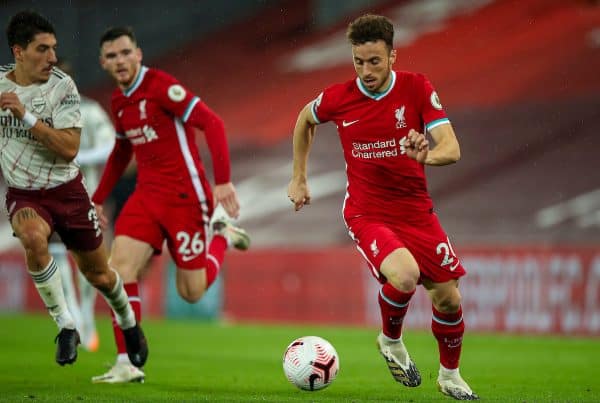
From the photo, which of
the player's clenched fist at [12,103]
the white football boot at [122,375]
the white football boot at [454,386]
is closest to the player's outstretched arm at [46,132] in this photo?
the player's clenched fist at [12,103]

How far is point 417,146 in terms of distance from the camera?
19.1ft

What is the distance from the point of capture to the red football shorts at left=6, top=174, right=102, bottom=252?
6.68 meters

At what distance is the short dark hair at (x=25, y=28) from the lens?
651 cm

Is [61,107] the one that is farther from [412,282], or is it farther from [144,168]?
[412,282]

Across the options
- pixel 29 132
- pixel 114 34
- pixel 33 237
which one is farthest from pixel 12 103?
pixel 114 34

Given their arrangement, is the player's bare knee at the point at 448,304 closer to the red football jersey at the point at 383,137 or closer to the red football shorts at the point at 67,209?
the red football jersey at the point at 383,137

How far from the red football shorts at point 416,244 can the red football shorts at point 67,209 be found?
1770mm

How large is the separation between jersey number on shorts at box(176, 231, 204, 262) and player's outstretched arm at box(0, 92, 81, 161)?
56.9 inches

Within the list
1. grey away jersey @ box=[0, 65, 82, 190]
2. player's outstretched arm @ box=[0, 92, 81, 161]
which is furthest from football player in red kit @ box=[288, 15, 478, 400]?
grey away jersey @ box=[0, 65, 82, 190]

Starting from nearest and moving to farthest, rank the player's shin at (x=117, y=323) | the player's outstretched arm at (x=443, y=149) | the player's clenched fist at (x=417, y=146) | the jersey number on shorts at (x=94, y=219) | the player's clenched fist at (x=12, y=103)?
the player's clenched fist at (x=417, y=146), the player's outstretched arm at (x=443, y=149), the player's clenched fist at (x=12, y=103), the jersey number on shorts at (x=94, y=219), the player's shin at (x=117, y=323)

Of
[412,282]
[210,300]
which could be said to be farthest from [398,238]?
[210,300]

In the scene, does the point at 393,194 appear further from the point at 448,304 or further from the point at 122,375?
the point at 122,375

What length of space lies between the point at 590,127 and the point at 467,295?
5813 millimetres

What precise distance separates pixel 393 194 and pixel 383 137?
369mm
